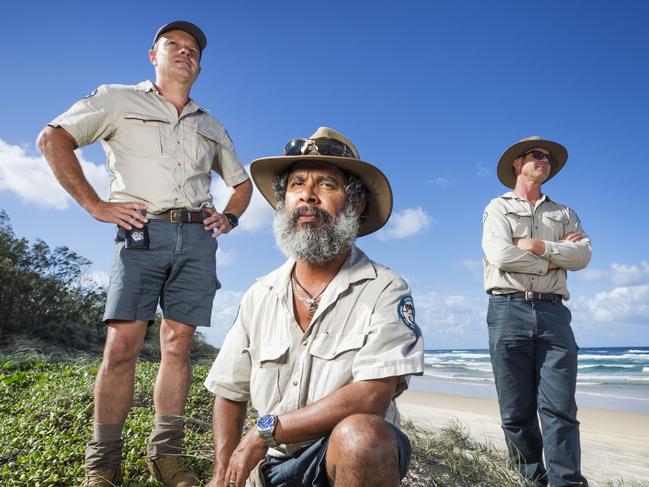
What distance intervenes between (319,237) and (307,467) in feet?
3.38

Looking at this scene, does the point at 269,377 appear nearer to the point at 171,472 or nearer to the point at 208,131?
the point at 171,472

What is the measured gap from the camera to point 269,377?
2.40m

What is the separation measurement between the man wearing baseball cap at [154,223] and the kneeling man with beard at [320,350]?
101 centimetres

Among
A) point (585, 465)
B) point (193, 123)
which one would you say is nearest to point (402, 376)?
point (193, 123)

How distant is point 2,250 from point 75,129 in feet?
36.8

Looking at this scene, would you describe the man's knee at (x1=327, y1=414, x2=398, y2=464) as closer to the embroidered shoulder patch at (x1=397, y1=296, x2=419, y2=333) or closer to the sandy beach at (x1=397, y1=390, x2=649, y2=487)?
the embroidered shoulder patch at (x1=397, y1=296, x2=419, y2=333)

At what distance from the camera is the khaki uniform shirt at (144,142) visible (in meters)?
3.69

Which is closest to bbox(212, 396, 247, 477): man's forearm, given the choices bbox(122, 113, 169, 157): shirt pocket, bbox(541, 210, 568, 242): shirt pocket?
bbox(122, 113, 169, 157): shirt pocket

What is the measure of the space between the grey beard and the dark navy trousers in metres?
2.26

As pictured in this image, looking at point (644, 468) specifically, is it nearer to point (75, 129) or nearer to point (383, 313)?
point (383, 313)

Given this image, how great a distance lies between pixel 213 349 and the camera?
15805 mm

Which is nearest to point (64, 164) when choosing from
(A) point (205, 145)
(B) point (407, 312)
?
(A) point (205, 145)

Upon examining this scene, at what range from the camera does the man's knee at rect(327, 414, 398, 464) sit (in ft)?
6.29

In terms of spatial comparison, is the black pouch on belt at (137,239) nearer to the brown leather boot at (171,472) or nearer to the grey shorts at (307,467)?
the brown leather boot at (171,472)
